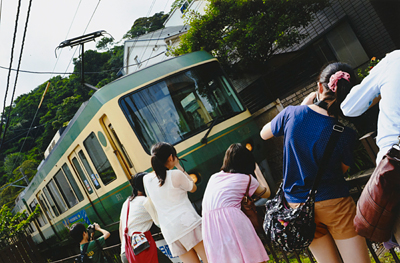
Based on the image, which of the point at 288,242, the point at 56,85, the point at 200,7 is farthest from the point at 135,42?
the point at 288,242

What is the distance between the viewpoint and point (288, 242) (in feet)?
7.70

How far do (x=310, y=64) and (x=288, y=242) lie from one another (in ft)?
32.6

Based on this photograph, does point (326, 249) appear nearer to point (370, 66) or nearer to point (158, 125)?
point (158, 125)

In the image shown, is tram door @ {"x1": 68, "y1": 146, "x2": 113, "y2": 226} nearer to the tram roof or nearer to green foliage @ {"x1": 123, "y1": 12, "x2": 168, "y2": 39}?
the tram roof

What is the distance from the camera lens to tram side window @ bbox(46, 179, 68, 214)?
33.9 ft

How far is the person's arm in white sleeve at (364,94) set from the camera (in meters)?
1.85

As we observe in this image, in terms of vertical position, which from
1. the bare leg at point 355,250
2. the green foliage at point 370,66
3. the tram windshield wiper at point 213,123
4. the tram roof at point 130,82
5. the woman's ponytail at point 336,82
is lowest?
the bare leg at point 355,250

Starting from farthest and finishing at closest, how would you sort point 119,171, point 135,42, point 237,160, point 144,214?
1. point 135,42
2. point 119,171
3. point 144,214
4. point 237,160

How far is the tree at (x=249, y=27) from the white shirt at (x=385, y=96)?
26.8ft

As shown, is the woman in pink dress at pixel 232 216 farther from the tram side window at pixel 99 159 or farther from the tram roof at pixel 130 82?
the tram side window at pixel 99 159

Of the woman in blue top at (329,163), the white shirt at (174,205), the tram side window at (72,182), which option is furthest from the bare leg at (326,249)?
the tram side window at (72,182)

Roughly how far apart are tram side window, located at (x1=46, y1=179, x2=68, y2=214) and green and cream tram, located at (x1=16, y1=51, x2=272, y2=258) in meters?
2.98

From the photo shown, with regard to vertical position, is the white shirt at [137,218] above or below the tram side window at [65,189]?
below

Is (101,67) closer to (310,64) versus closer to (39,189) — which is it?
(39,189)
